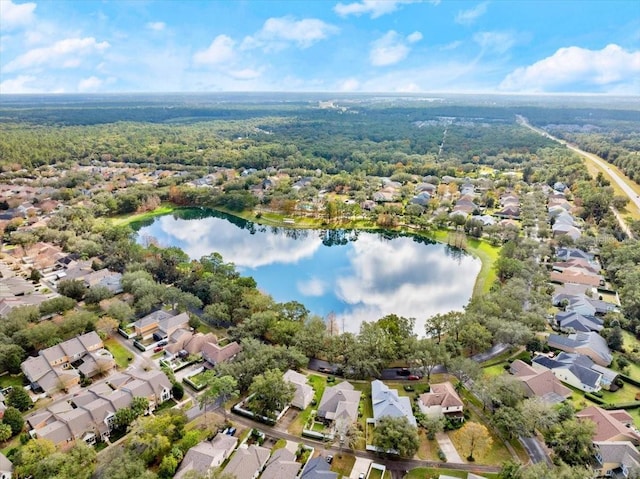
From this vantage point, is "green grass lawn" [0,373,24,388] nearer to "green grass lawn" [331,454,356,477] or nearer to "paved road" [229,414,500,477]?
"paved road" [229,414,500,477]

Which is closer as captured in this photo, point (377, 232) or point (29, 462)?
point (29, 462)

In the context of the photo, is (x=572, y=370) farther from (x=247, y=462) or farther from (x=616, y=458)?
(x=247, y=462)

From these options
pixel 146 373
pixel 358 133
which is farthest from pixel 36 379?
pixel 358 133

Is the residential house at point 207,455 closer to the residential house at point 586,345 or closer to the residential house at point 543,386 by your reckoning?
the residential house at point 543,386

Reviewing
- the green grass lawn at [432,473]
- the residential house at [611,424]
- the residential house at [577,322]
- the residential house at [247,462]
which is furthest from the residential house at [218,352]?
the residential house at [577,322]

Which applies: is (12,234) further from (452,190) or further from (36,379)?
(452,190)

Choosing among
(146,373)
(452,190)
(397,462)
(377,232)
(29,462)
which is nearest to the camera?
(29,462)

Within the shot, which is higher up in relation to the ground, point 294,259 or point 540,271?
point 540,271
